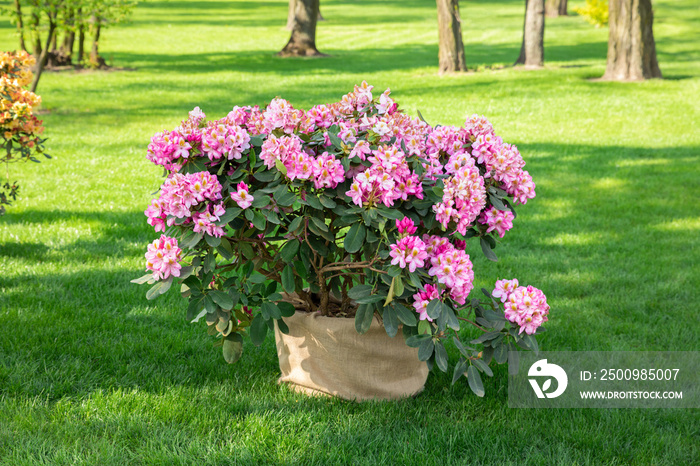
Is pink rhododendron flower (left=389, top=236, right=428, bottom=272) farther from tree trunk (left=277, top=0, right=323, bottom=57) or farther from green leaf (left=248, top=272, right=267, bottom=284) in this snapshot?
tree trunk (left=277, top=0, right=323, bottom=57)

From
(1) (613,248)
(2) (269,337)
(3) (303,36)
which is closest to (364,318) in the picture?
(2) (269,337)

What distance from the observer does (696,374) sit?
353cm

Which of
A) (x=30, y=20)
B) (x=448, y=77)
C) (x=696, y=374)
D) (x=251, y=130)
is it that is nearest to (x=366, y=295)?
(x=251, y=130)

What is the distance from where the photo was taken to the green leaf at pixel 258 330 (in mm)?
2854

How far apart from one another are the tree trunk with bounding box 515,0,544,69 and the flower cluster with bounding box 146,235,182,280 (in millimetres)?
17259

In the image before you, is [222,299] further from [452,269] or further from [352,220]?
[452,269]

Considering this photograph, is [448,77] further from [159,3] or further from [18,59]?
[159,3]

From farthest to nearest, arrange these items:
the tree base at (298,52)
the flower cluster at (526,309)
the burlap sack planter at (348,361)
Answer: the tree base at (298,52), the burlap sack planter at (348,361), the flower cluster at (526,309)

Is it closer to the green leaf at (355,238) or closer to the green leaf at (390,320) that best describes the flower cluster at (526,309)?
the green leaf at (390,320)

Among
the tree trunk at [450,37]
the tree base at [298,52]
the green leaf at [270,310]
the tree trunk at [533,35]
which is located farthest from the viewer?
the tree base at [298,52]

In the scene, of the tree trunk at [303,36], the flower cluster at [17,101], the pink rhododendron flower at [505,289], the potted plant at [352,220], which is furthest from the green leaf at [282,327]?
the tree trunk at [303,36]

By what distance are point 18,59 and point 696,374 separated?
4805mm

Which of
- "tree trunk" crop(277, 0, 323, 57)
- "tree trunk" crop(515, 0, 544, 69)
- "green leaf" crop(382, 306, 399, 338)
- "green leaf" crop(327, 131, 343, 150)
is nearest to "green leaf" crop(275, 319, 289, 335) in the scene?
"green leaf" crop(382, 306, 399, 338)

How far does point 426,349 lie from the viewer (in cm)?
263
